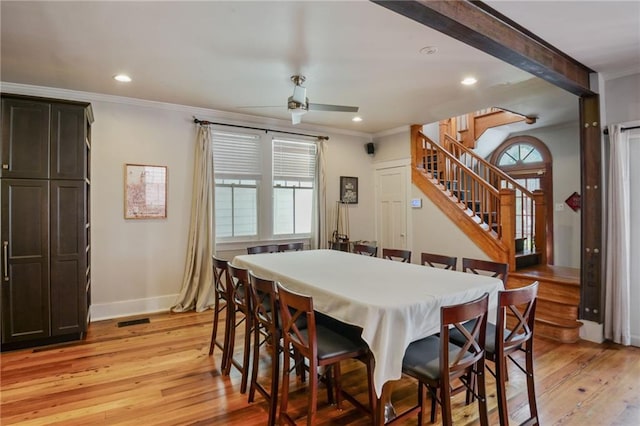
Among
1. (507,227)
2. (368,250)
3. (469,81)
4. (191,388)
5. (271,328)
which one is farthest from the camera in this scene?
(507,227)

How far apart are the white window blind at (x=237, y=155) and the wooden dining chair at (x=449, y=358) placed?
378 cm

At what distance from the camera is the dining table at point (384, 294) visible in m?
1.77

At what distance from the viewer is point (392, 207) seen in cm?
614

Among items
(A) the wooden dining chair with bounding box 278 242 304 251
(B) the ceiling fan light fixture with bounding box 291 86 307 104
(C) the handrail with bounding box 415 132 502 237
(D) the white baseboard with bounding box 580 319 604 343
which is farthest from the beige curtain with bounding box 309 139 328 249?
(D) the white baseboard with bounding box 580 319 604 343

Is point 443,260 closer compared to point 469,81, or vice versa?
point 443,260

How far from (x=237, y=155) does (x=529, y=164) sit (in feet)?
17.9

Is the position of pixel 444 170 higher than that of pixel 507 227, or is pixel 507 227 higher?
pixel 444 170

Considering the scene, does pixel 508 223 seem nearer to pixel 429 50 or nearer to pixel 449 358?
pixel 429 50

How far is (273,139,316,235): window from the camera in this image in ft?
17.9

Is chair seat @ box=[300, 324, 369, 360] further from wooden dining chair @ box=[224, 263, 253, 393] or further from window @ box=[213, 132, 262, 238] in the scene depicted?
window @ box=[213, 132, 262, 238]

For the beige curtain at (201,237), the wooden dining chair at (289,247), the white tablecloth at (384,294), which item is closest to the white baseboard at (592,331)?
the white tablecloth at (384,294)

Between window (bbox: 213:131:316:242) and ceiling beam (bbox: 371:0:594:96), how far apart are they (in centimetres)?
349

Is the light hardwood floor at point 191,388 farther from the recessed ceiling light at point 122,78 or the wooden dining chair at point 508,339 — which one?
the recessed ceiling light at point 122,78

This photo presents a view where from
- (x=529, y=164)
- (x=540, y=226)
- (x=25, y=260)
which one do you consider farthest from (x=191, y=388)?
(x=529, y=164)
